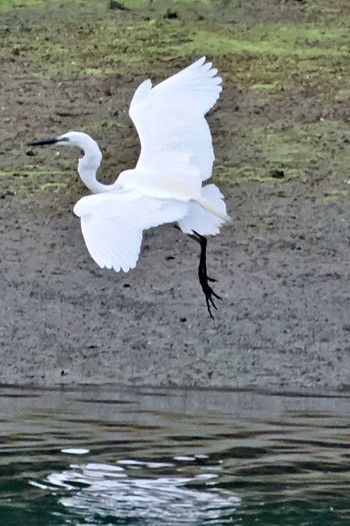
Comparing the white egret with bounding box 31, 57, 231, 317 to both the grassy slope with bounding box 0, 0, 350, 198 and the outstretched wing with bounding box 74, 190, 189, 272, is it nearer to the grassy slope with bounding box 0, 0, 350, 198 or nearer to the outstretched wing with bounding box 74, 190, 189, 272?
the outstretched wing with bounding box 74, 190, 189, 272

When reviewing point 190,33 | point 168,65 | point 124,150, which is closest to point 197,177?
point 124,150

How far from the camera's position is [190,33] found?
1611cm

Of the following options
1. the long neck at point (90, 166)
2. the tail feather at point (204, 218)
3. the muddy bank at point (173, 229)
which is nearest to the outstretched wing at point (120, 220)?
the tail feather at point (204, 218)

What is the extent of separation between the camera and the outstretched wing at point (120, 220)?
7.51 metres

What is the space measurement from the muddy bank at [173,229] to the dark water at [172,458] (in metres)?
0.58

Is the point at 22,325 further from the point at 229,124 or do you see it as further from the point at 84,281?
the point at 229,124

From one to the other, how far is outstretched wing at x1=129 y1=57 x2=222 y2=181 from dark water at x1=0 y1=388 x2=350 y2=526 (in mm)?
1316

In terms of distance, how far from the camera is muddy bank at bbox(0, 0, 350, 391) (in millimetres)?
9727

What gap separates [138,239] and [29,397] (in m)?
1.59

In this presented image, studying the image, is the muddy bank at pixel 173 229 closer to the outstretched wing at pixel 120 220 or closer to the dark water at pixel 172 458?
the dark water at pixel 172 458

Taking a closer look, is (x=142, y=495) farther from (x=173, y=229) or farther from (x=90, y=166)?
(x=173, y=229)

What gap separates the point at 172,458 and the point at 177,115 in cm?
232

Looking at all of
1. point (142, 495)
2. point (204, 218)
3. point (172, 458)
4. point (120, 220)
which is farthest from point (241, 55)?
point (142, 495)

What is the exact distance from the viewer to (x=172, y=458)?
7633 mm
